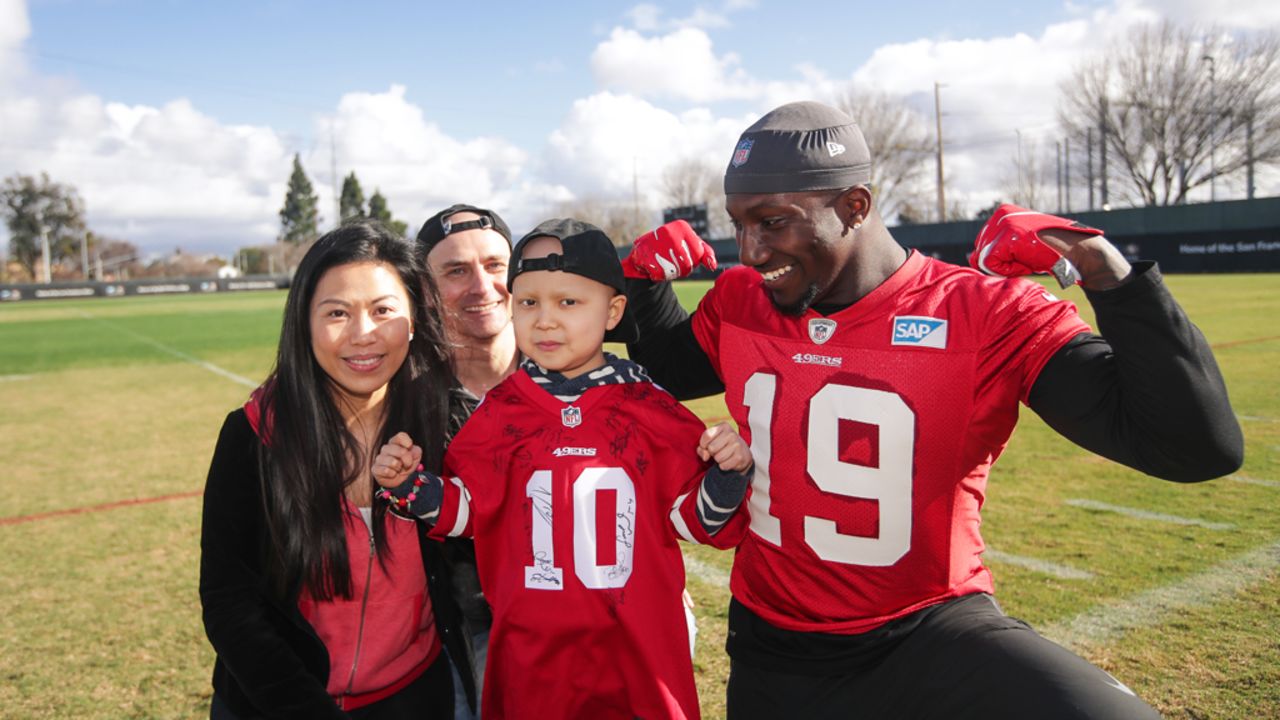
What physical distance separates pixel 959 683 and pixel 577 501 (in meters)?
1.00

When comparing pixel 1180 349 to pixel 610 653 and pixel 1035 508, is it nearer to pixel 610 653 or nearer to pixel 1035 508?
pixel 610 653

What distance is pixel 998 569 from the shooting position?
4328 mm

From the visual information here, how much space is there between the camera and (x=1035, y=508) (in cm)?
534

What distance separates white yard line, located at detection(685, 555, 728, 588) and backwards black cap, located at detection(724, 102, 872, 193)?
2.67 meters

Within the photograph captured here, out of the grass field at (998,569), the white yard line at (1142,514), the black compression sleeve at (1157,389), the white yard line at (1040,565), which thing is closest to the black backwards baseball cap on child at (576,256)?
the black compression sleeve at (1157,389)

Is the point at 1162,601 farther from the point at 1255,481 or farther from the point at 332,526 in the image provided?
the point at 332,526

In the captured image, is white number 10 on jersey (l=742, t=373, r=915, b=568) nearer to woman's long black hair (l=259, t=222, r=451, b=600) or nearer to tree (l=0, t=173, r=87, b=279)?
woman's long black hair (l=259, t=222, r=451, b=600)

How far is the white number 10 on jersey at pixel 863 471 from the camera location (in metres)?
2.18

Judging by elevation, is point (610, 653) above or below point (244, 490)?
below

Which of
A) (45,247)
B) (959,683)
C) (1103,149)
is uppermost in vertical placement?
(1103,149)

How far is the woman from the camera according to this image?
7.22ft

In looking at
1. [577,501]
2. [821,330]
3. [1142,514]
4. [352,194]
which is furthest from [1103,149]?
[352,194]

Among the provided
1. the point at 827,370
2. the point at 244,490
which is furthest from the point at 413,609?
the point at 827,370

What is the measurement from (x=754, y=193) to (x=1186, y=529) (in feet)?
13.1
